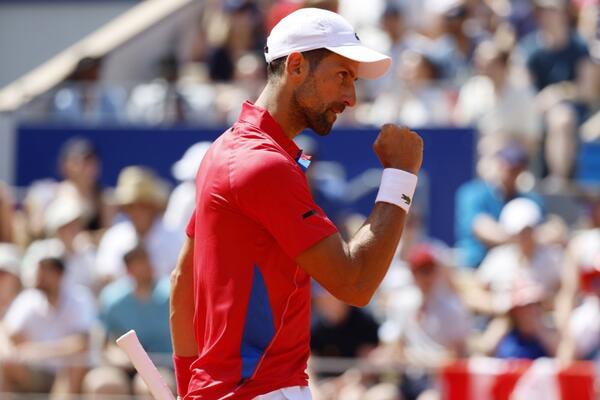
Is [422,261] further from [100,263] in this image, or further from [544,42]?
[544,42]

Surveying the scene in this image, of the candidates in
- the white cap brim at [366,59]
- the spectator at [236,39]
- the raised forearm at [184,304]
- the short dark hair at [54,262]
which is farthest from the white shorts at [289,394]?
the spectator at [236,39]

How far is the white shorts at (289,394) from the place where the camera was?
13.4ft

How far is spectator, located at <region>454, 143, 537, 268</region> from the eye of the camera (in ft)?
34.2

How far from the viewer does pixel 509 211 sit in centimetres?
1000

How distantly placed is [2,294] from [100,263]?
3.02 ft

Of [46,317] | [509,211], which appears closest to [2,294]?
[46,317]

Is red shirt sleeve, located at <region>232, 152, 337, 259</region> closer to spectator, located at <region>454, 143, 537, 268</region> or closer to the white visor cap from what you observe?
the white visor cap

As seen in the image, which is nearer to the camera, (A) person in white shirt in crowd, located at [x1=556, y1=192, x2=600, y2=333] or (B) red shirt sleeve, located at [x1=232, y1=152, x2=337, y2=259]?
(B) red shirt sleeve, located at [x1=232, y1=152, x2=337, y2=259]

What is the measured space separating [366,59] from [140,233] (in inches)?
250

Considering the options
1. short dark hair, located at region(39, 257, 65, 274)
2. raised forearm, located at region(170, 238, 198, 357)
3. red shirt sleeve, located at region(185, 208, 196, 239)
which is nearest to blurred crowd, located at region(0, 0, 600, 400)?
short dark hair, located at region(39, 257, 65, 274)

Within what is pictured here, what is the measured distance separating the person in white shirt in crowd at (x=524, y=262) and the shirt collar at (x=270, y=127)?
5.42 m

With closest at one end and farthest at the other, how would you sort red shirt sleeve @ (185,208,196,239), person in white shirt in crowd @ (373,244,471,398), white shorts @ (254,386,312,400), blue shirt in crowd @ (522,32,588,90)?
white shorts @ (254,386,312,400) → red shirt sleeve @ (185,208,196,239) → person in white shirt in crowd @ (373,244,471,398) → blue shirt in crowd @ (522,32,588,90)

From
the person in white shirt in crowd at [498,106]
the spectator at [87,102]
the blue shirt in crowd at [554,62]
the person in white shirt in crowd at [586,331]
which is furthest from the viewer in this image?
the spectator at [87,102]

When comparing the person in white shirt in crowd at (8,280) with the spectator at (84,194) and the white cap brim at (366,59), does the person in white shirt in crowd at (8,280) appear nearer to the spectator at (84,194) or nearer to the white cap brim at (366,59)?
the spectator at (84,194)
